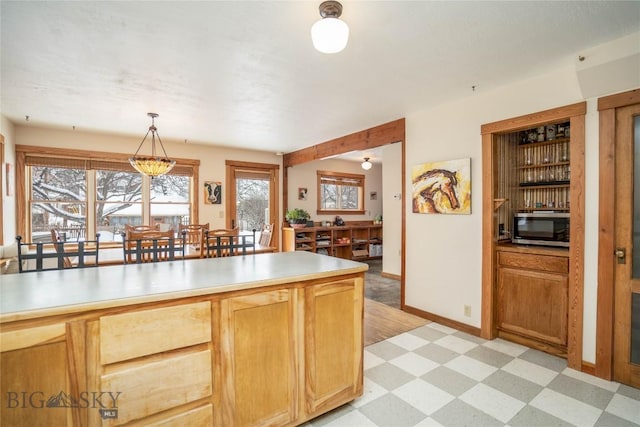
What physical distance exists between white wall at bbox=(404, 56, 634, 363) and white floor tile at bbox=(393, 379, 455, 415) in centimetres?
124

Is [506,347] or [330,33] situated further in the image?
[506,347]

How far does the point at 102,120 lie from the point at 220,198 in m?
2.26

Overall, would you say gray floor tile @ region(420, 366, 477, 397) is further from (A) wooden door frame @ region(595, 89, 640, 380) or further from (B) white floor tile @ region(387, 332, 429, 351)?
(A) wooden door frame @ region(595, 89, 640, 380)

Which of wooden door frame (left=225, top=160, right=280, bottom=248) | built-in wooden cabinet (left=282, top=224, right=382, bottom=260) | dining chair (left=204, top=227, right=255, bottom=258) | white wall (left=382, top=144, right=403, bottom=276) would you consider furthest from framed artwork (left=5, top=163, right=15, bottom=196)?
white wall (left=382, top=144, right=403, bottom=276)

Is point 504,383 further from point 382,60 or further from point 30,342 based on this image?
point 30,342

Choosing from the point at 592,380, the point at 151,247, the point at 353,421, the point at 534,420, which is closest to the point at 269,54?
the point at 151,247

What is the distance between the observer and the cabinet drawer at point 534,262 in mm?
2684

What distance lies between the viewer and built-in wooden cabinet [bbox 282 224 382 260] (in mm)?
6324

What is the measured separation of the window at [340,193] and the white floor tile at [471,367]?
491cm

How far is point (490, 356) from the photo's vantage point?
2.68 meters

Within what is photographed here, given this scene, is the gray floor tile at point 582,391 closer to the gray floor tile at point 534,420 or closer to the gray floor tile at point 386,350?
the gray floor tile at point 534,420

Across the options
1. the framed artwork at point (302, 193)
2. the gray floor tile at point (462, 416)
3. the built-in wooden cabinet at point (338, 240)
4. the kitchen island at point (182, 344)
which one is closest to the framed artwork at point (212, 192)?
the built-in wooden cabinet at point (338, 240)

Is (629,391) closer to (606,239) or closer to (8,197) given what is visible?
(606,239)

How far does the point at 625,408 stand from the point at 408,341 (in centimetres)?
152
